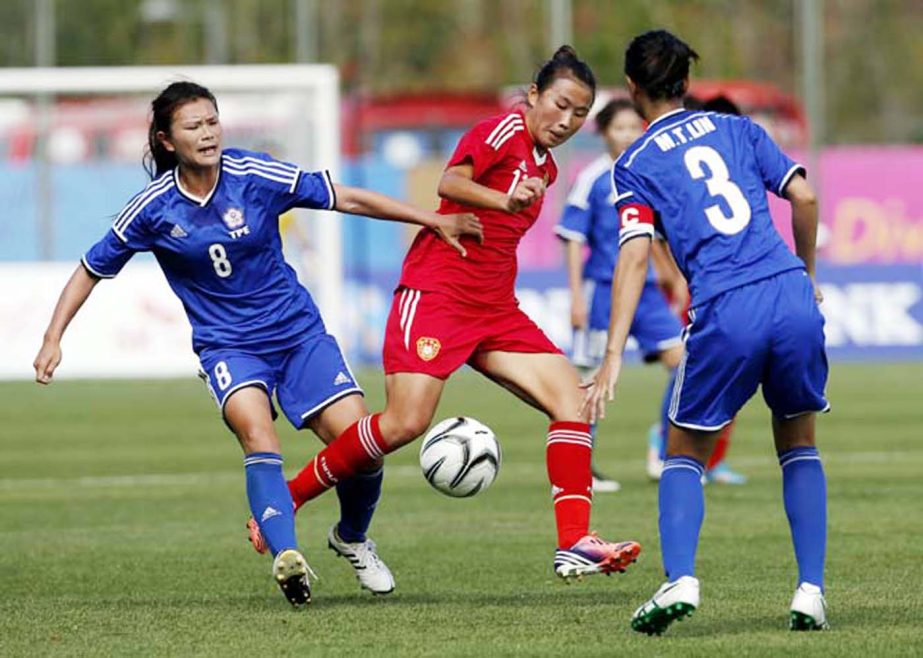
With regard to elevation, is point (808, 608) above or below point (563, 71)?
below

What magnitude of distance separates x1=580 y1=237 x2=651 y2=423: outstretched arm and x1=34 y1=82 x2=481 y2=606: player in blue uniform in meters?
1.27

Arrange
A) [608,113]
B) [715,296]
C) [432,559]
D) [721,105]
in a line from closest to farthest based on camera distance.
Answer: [715,296]
[432,559]
[721,105]
[608,113]

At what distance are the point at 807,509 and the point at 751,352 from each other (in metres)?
0.62

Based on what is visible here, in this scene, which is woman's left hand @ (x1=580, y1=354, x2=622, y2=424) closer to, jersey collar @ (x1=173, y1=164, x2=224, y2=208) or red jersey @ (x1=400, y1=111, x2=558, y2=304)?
red jersey @ (x1=400, y1=111, x2=558, y2=304)

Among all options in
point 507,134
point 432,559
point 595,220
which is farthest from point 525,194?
point 595,220

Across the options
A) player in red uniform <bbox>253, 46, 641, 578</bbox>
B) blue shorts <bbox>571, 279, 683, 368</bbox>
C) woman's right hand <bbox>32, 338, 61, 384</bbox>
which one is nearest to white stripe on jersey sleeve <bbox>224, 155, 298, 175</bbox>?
player in red uniform <bbox>253, 46, 641, 578</bbox>

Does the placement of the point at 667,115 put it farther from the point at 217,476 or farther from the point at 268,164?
the point at 217,476

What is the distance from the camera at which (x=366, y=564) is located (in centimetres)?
820

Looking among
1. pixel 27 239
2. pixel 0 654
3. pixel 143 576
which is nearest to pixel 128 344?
pixel 27 239

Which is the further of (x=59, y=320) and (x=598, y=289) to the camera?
(x=598, y=289)

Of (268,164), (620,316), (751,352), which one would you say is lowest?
(751,352)

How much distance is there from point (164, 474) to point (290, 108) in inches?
481

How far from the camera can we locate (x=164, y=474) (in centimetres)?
1388

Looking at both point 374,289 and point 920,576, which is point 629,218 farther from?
point 374,289
